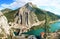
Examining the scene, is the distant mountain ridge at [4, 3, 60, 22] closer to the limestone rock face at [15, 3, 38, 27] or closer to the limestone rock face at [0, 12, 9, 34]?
the limestone rock face at [15, 3, 38, 27]

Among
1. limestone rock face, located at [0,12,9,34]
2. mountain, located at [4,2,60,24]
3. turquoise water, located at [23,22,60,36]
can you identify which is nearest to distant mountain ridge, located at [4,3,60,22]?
mountain, located at [4,2,60,24]

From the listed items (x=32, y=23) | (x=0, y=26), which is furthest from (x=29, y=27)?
(x=0, y=26)

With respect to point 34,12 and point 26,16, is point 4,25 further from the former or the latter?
point 34,12

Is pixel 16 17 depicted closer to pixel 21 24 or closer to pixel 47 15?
pixel 21 24

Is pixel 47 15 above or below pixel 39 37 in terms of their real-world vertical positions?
above

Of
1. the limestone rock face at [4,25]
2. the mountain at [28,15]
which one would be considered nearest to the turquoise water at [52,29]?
the mountain at [28,15]

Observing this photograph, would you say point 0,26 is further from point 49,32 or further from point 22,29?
point 49,32
